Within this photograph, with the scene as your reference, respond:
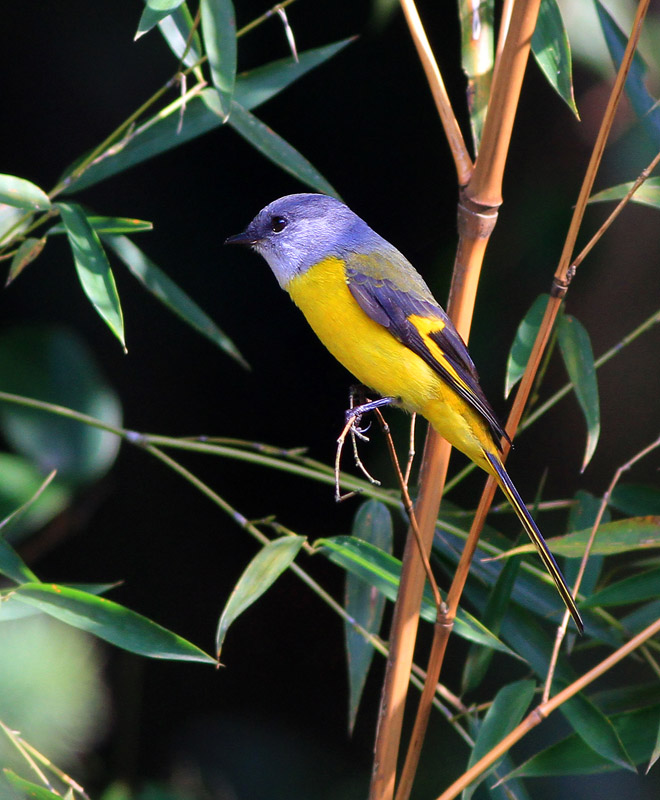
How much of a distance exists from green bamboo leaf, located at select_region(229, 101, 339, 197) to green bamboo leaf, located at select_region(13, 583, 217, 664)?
2.08ft

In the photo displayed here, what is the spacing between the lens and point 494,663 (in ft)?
5.58

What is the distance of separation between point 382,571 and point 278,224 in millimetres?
531

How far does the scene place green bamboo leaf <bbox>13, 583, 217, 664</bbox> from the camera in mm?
1023

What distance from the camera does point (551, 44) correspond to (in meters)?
1.09

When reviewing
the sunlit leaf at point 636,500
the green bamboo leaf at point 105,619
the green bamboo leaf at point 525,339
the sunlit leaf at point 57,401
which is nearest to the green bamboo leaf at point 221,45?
the green bamboo leaf at point 525,339

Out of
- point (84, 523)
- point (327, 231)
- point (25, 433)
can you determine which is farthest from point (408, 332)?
point (84, 523)

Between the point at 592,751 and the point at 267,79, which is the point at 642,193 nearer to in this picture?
the point at 267,79

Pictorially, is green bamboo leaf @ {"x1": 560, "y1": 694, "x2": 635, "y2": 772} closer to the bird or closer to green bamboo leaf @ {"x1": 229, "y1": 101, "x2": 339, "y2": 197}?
the bird

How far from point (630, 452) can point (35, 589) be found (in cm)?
139

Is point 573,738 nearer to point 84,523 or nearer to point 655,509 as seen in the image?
point 655,509

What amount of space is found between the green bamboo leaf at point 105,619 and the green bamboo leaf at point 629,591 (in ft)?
1.80

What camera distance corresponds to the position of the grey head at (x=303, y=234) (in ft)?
4.02

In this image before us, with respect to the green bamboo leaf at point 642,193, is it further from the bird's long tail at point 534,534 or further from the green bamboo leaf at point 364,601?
the green bamboo leaf at point 364,601

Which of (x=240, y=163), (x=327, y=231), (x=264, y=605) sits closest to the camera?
(x=327, y=231)
